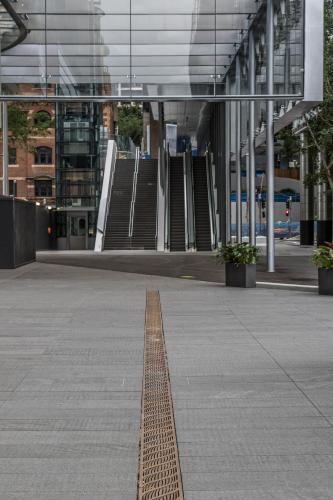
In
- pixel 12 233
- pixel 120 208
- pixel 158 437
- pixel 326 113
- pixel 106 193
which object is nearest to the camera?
pixel 158 437

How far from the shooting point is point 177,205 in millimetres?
44094

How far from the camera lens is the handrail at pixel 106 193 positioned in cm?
4266

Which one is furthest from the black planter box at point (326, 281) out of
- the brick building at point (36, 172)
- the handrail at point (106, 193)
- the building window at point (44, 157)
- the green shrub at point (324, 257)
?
the building window at point (44, 157)

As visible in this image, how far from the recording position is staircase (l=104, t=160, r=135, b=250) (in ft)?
140

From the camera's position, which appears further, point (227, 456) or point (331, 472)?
point (227, 456)

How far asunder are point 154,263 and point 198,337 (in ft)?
61.7

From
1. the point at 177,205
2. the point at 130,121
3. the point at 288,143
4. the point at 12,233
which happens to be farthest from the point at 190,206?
the point at 130,121

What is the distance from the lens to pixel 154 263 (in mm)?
29391

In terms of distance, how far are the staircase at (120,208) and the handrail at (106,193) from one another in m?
0.26

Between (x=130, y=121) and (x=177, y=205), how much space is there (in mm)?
50198

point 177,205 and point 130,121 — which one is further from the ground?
point 130,121

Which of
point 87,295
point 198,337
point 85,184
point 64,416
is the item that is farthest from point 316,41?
point 85,184

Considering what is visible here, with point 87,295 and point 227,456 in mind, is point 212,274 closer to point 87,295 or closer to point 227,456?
point 87,295

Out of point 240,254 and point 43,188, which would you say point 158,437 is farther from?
point 43,188
